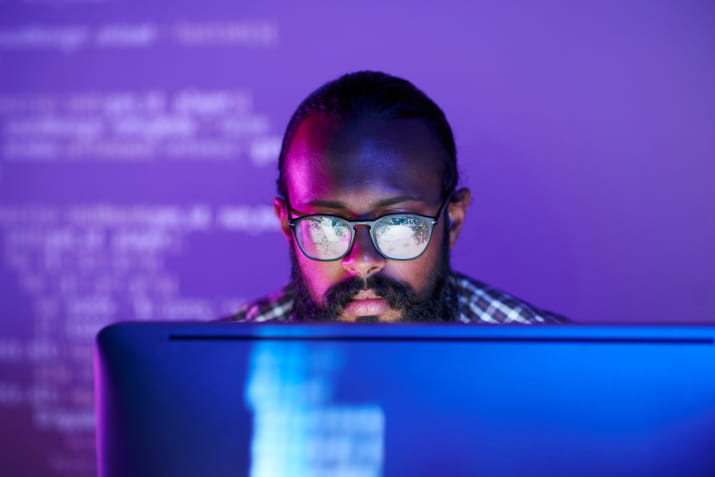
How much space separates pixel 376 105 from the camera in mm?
1441

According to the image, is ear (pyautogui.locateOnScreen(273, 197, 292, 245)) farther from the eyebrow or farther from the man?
the eyebrow

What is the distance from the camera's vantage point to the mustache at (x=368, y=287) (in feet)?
4.28

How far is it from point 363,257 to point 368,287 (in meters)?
0.08

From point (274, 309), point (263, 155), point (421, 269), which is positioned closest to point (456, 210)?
point (421, 269)

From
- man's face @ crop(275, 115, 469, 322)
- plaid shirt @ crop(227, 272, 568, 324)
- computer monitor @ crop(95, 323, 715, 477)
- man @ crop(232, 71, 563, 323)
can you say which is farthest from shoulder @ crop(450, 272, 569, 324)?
computer monitor @ crop(95, 323, 715, 477)

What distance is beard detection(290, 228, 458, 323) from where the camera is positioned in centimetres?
131

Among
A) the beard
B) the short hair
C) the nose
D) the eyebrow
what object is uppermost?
the short hair

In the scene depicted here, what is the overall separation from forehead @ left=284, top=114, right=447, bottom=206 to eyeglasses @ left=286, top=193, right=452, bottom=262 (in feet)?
0.24

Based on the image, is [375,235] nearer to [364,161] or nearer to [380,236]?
[380,236]

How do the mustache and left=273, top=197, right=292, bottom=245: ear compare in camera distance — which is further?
left=273, top=197, right=292, bottom=245: ear

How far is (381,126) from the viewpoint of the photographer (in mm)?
1412

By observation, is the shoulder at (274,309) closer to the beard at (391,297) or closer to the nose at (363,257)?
the beard at (391,297)

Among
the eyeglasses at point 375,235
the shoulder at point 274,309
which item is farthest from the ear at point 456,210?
the shoulder at point 274,309

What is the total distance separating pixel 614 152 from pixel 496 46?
0.59m
